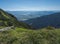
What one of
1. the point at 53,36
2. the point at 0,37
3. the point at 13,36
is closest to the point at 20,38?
the point at 13,36

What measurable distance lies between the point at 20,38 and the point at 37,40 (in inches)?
154

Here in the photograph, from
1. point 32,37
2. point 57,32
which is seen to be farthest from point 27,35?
point 57,32

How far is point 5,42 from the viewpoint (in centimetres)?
3944

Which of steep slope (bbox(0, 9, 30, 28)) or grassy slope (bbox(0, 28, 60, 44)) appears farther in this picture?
steep slope (bbox(0, 9, 30, 28))

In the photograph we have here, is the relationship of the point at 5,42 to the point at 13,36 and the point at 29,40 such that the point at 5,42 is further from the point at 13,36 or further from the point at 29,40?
the point at 29,40

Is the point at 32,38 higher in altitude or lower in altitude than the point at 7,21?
higher

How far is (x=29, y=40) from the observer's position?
129 ft

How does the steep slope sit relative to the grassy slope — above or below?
below

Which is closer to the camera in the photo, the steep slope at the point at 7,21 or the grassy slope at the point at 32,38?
the grassy slope at the point at 32,38

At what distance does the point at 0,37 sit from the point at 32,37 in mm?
7514

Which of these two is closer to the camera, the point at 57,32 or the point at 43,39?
the point at 43,39

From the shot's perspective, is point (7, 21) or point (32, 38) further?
point (7, 21)

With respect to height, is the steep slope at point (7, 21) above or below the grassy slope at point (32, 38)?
below

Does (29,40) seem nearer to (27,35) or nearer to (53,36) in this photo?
(27,35)
